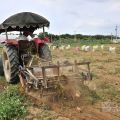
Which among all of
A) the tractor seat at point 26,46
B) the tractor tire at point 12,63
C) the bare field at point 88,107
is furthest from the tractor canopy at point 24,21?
the bare field at point 88,107

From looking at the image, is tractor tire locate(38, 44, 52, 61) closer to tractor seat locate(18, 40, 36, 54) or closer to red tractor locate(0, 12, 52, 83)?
red tractor locate(0, 12, 52, 83)

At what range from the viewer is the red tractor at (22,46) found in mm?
11453

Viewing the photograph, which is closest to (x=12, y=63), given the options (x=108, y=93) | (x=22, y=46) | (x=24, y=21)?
(x=22, y=46)

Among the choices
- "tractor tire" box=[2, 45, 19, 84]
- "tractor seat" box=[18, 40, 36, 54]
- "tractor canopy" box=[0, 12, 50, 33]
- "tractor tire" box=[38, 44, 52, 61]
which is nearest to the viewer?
"tractor tire" box=[2, 45, 19, 84]

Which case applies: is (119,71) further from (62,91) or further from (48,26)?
(62,91)

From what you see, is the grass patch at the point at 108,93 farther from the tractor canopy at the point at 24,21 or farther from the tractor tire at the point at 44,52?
the tractor canopy at the point at 24,21

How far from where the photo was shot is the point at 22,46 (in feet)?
39.2

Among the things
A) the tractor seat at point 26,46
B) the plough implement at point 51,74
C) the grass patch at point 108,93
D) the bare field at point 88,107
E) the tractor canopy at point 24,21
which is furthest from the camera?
the tractor seat at point 26,46

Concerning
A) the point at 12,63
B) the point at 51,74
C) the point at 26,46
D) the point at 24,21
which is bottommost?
the point at 51,74

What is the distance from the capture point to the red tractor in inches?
451

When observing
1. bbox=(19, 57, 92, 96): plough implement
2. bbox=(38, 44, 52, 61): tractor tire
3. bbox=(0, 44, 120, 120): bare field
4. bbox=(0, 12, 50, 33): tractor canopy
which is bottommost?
bbox=(0, 44, 120, 120): bare field

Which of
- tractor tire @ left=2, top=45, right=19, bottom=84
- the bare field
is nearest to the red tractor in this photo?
tractor tire @ left=2, top=45, right=19, bottom=84

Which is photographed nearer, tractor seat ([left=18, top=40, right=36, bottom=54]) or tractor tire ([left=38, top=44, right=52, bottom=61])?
tractor tire ([left=38, top=44, right=52, bottom=61])

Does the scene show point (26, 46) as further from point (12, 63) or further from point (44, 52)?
point (12, 63)
